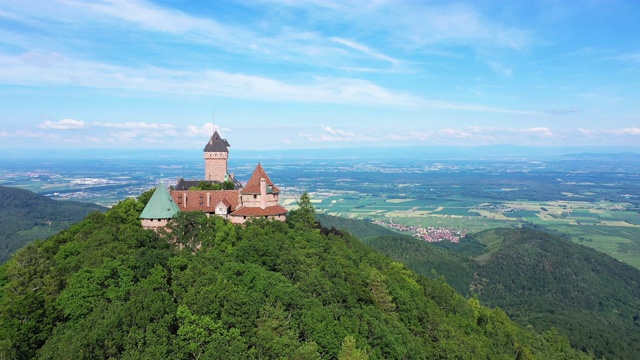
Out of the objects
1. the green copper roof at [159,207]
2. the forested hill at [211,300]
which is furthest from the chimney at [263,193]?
the green copper roof at [159,207]

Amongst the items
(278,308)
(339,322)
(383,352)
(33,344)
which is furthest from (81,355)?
(383,352)

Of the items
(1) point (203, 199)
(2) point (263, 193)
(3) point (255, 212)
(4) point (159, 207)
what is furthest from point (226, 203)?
(4) point (159, 207)

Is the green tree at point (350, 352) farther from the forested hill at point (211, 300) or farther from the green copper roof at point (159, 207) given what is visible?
the green copper roof at point (159, 207)

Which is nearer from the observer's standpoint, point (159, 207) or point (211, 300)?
point (211, 300)

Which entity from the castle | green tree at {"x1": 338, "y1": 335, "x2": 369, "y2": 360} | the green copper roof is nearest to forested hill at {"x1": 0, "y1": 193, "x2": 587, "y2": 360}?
green tree at {"x1": 338, "y1": 335, "x2": 369, "y2": 360}

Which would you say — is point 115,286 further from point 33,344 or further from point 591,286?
point 591,286

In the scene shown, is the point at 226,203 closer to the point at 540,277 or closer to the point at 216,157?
the point at 216,157
